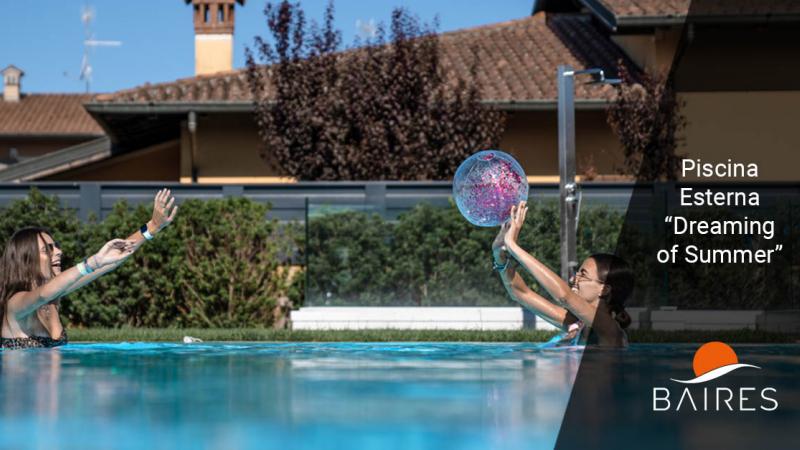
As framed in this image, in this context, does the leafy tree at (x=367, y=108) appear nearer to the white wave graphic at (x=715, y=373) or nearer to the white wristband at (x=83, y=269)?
the white wristband at (x=83, y=269)

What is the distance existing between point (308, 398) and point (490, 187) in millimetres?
2773

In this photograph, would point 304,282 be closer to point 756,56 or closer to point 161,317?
point 161,317

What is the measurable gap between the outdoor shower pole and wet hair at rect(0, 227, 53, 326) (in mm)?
7820

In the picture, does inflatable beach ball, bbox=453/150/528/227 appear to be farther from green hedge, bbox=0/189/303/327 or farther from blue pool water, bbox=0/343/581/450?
green hedge, bbox=0/189/303/327

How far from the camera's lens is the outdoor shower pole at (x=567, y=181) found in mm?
14555

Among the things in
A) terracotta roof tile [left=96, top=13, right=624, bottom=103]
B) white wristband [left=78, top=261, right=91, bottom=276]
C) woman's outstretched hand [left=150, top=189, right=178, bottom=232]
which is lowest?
white wristband [left=78, top=261, right=91, bottom=276]

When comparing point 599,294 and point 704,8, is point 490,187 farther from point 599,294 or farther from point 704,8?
point 704,8

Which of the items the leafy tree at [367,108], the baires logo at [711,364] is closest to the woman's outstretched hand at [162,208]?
the baires logo at [711,364]

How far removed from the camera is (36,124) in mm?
49938

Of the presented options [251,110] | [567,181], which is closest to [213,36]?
[251,110]

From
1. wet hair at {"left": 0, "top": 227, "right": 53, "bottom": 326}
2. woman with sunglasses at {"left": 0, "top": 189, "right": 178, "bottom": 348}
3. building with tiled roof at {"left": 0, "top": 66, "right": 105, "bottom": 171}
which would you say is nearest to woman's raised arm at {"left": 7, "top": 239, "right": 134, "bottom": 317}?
woman with sunglasses at {"left": 0, "top": 189, "right": 178, "bottom": 348}

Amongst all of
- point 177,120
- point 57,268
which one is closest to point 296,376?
point 57,268

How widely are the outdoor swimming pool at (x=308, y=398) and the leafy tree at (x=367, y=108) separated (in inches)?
412

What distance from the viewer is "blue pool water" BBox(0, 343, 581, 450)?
4223mm
